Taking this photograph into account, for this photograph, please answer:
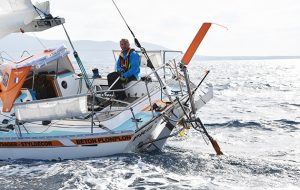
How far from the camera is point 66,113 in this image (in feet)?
24.3

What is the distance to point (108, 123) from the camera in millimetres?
7820

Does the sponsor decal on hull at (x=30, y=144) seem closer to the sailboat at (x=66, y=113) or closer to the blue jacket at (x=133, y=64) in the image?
the sailboat at (x=66, y=113)

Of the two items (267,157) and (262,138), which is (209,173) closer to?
(267,157)

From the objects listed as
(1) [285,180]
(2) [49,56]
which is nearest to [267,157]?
(1) [285,180]

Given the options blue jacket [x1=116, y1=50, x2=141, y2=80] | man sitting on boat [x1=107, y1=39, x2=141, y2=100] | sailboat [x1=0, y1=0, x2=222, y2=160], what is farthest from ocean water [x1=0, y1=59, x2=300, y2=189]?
blue jacket [x1=116, y1=50, x2=141, y2=80]

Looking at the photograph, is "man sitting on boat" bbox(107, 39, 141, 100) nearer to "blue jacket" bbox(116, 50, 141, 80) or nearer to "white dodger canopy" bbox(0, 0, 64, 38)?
"blue jacket" bbox(116, 50, 141, 80)

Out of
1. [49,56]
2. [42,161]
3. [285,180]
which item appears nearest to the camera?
[285,180]

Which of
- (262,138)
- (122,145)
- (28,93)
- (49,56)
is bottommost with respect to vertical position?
(262,138)

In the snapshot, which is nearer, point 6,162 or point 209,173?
point 209,173

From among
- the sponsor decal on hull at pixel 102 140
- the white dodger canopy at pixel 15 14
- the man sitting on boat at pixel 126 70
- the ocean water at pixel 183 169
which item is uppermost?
the white dodger canopy at pixel 15 14

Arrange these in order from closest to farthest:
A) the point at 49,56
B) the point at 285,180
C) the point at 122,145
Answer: the point at 285,180
the point at 122,145
the point at 49,56

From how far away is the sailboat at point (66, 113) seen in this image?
297 inches

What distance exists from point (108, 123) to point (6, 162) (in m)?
2.42

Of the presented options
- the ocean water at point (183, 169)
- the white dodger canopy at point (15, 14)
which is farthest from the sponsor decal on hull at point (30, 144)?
the white dodger canopy at point (15, 14)
